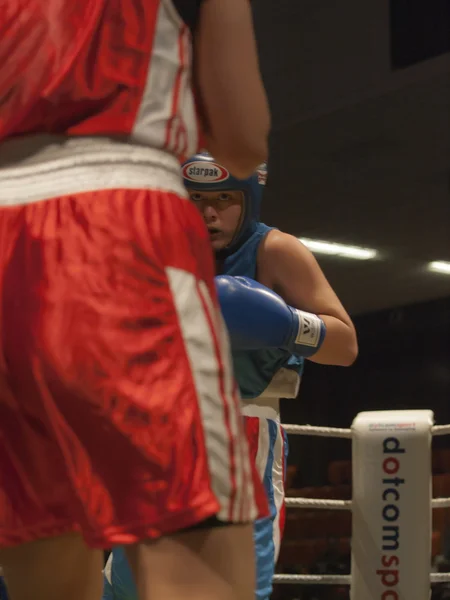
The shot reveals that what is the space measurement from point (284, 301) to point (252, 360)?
0.57 ft

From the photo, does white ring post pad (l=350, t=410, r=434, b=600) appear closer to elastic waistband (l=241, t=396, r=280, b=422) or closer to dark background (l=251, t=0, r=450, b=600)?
elastic waistband (l=241, t=396, r=280, b=422)

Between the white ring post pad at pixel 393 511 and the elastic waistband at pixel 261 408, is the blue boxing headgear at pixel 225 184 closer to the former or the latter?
the elastic waistband at pixel 261 408

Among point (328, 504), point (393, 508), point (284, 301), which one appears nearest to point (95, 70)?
point (284, 301)

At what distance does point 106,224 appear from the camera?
77cm

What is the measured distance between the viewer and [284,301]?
1.58 meters

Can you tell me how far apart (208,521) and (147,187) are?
28 centimetres

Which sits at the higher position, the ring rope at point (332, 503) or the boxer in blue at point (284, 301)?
the boxer in blue at point (284, 301)

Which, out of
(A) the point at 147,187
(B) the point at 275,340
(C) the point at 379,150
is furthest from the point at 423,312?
(A) the point at 147,187

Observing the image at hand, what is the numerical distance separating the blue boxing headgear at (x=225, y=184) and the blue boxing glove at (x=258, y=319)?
1.23 ft

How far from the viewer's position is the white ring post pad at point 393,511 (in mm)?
2057

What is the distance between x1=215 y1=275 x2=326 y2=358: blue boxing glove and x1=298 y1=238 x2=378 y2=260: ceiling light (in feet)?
19.5

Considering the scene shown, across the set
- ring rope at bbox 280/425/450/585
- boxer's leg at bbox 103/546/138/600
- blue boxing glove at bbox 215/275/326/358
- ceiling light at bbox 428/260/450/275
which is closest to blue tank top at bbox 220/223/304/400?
blue boxing glove at bbox 215/275/326/358

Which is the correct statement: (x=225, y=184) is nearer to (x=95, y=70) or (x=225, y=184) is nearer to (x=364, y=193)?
(x=95, y=70)

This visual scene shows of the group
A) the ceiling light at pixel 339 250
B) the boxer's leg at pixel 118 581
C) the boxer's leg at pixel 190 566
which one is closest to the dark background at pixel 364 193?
the ceiling light at pixel 339 250
